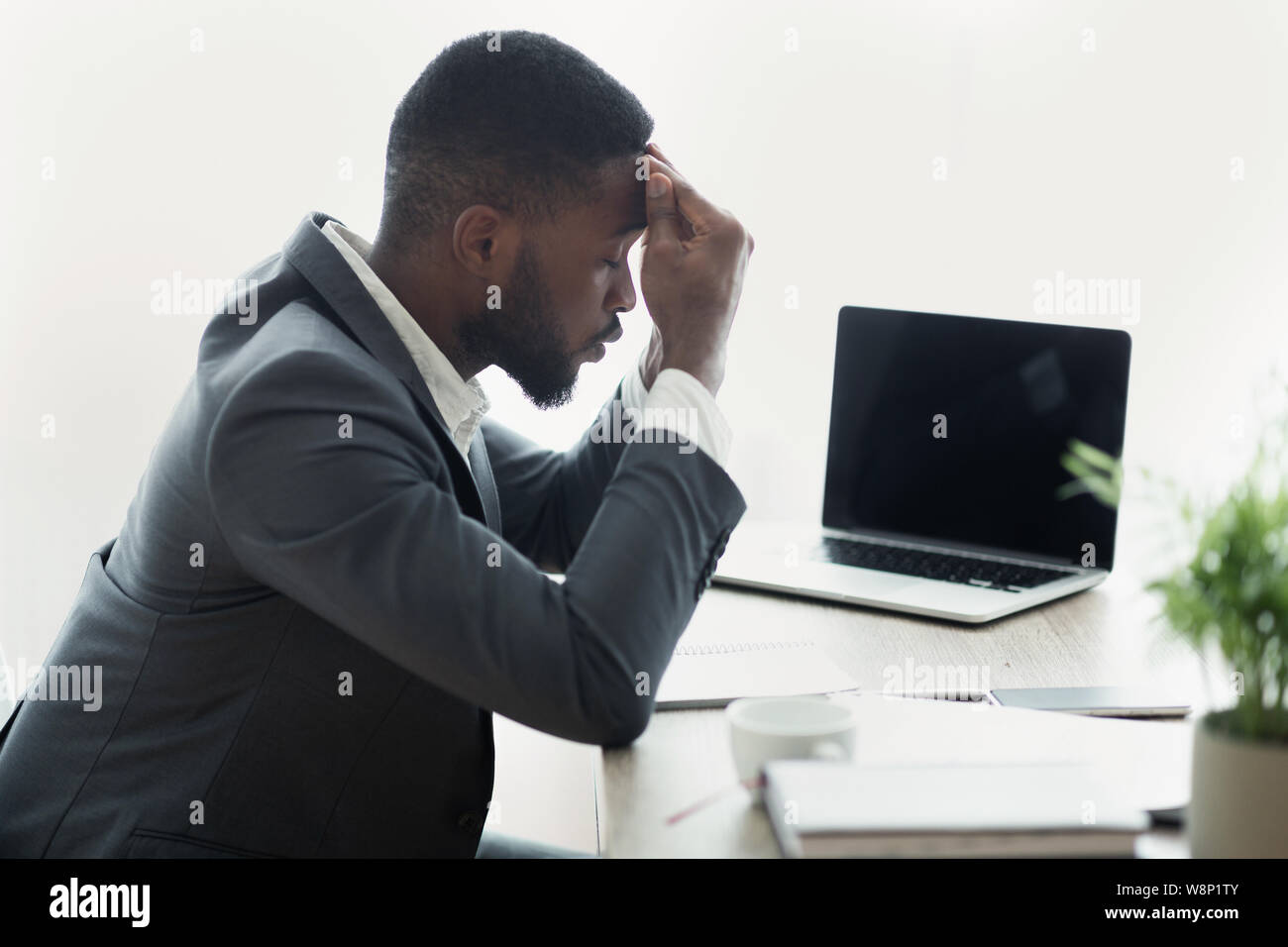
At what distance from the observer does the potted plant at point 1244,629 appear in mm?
539

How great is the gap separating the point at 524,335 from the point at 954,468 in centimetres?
62

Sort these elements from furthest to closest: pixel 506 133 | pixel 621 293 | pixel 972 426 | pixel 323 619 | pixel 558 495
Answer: pixel 972 426
pixel 558 495
pixel 621 293
pixel 506 133
pixel 323 619

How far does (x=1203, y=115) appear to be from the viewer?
6.05ft

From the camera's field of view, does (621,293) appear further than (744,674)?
Yes

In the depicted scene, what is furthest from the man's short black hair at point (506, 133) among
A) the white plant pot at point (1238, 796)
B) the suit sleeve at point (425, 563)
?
the white plant pot at point (1238, 796)

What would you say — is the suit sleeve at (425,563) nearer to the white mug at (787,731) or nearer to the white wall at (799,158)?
the white mug at (787,731)

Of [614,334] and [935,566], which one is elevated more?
[614,334]

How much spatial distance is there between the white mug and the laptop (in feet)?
1.59

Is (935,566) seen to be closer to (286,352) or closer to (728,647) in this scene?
(728,647)

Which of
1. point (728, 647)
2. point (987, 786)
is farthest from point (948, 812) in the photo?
point (728, 647)

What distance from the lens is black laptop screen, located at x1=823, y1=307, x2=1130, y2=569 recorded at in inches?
54.1

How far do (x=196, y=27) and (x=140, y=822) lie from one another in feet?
4.83

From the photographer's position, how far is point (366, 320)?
0.97 m

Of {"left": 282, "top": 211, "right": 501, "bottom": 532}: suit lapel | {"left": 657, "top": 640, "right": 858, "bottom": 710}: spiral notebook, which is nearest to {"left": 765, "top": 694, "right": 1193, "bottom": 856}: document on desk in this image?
{"left": 657, "top": 640, "right": 858, "bottom": 710}: spiral notebook
